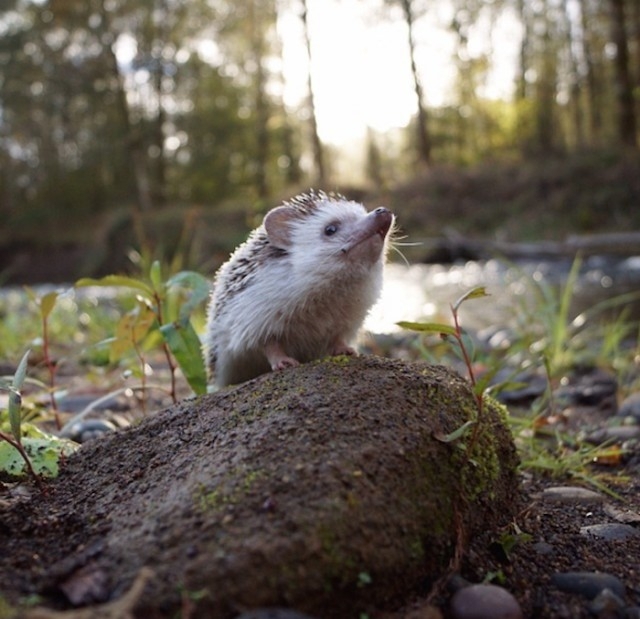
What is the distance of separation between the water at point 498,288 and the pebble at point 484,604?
4.20 meters

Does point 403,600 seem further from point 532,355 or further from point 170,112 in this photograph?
point 170,112

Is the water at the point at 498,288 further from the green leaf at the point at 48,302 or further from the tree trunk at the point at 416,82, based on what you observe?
the tree trunk at the point at 416,82

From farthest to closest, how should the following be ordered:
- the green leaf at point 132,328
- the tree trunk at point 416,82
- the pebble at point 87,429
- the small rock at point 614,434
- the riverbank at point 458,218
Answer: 1. the tree trunk at point 416,82
2. the riverbank at point 458,218
3. the small rock at point 614,434
4. the pebble at point 87,429
5. the green leaf at point 132,328

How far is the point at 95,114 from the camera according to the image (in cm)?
3481

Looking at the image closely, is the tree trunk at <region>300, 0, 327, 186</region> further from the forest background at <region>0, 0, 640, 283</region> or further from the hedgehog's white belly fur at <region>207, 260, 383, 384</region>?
the hedgehog's white belly fur at <region>207, 260, 383, 384</region>

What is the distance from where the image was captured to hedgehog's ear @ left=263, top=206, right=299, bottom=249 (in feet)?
10.5

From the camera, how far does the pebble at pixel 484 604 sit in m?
1.80

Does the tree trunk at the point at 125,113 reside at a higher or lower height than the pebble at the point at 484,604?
higher

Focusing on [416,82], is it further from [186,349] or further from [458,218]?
[186,349]

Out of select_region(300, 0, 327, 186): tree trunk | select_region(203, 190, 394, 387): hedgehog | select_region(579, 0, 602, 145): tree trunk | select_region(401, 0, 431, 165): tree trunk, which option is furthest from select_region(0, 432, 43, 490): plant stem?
select_region(579, 0, 602, 145): tree trunk

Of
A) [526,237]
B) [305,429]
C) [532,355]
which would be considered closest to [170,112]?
[526,237]

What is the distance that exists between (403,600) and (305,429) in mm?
566

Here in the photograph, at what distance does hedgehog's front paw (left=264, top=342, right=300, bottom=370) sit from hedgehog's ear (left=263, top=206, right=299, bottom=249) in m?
0.47

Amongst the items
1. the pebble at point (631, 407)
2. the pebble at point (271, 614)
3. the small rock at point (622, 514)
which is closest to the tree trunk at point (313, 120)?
the pebble at point (631, 407)
